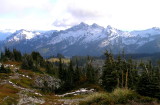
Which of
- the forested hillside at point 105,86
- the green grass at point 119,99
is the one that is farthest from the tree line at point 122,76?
the green grass at point 119,99

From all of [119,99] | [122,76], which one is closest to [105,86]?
[122,76]

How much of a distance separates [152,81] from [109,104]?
11.0 metres

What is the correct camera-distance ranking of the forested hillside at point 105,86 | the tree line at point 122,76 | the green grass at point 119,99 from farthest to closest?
the tree line at point 122,76 < the forested hillside at point 105,86 < the green grass at point 119,99

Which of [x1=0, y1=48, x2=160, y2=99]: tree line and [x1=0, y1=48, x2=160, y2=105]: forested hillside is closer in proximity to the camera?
[x1=0, y1=48, x2=160, y2=105]: forested hillside

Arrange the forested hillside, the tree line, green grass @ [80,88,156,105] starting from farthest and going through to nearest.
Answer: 1. the tree line
2. the forested hillside
3. green grass @ [80,88,156,105]

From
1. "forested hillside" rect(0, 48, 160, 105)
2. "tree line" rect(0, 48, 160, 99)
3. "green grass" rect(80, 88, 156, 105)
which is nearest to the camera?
"green grass" rect(80, 88, 156, 105)

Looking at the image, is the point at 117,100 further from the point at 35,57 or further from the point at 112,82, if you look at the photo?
the point at 35,57

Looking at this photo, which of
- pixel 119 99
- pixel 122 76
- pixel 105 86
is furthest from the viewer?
pixel 105 86

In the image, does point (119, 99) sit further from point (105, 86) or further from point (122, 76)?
point (105, 86)

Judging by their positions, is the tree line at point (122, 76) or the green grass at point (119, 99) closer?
the green grass at point (119, 99)

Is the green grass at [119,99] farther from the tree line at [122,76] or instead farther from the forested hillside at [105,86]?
the tree line at [122,76]

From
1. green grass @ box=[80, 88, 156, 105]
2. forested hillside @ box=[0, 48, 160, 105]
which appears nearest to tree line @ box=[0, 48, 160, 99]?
forested hillside @ box=[0, 48, 160, 105]

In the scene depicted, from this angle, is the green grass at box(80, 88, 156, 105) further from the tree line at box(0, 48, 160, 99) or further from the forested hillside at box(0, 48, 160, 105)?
the tree line at box(0, 48, 160, 99)

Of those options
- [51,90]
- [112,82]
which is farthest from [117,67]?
[51,90]
